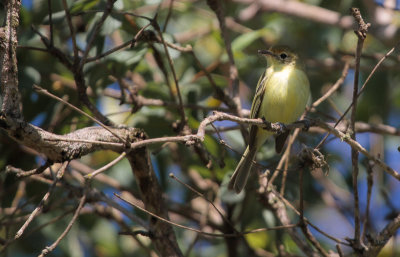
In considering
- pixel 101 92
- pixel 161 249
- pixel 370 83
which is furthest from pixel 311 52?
pixel 161 249

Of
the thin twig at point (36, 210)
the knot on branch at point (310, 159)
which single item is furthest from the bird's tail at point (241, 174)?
the thin twig at point (36, 210)

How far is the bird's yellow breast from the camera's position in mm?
3904

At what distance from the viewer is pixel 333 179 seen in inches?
198

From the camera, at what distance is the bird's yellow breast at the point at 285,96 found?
3904 mm

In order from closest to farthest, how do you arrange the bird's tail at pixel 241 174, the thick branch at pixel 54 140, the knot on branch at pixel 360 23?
the thick branch at pixel 54 140
the knot on branch at pixel 360 23
the bird's tail at pixel 241 174

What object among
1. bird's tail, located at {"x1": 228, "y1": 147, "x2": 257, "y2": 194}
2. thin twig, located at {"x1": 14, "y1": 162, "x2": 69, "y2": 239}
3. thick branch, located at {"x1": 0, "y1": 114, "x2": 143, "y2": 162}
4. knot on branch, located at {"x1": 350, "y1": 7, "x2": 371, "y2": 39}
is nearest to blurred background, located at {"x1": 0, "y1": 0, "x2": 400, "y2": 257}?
bird's tail, located at {"x1": 228, "y1": 147, "x2": 257, "y2": 194}

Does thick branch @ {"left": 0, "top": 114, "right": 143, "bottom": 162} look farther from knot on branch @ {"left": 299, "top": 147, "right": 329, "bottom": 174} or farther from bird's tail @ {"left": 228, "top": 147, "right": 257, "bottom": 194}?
bird's tail @ {"left": 228, "top": 147, "right": 257, "bottom": 194}

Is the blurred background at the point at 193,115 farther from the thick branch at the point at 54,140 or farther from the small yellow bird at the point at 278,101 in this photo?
the thick branch at the point at 54,140

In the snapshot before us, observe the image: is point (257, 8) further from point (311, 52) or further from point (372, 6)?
point (372, 6)

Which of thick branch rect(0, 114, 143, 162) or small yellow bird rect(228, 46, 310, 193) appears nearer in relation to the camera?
thick branch rect(0, 114, 143, 162)

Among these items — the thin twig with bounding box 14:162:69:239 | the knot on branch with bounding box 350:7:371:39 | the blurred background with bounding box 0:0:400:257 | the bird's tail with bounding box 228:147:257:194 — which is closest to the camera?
the thin twig with bounding box 14:162:69:239

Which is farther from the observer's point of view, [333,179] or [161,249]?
[333,179]

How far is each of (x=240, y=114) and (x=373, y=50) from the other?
2719mm

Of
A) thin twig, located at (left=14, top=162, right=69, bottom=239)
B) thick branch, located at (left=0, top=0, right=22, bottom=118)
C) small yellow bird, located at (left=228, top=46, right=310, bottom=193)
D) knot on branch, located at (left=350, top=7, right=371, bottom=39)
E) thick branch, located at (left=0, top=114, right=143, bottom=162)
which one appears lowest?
thin twig, located at (left=14, top=162, right=69, bottom=239)
